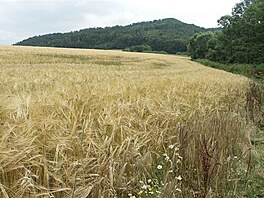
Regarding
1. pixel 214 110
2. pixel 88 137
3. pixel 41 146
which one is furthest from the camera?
pixel 214 110

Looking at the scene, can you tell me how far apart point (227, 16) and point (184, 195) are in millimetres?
41964

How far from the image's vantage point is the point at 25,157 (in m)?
2.30

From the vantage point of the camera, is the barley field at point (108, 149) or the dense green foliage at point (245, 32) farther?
the dense green foliage at point (245, 32)

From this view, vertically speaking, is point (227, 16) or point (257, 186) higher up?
point (227, 16)

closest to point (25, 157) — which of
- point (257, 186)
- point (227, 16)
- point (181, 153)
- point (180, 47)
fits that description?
point (181, 153)

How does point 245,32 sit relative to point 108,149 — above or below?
above

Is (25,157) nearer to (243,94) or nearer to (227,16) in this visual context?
(243,94)

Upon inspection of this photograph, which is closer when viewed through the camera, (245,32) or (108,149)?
(108,149)

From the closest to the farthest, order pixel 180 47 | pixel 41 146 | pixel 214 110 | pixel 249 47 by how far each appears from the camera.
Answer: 1. pixel 41 146
2. pixel 214 110
3. pixel 249 47
4. pixel 180 47

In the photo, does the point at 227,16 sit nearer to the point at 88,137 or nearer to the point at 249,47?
the point at 249,47

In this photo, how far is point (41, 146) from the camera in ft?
8.25

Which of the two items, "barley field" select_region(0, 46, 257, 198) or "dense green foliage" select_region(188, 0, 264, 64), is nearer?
"barley field" select_region(0, 46, 257, 198)

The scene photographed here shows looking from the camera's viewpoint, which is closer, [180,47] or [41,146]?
[41,146]

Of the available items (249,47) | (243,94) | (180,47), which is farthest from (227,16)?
(180,47)
